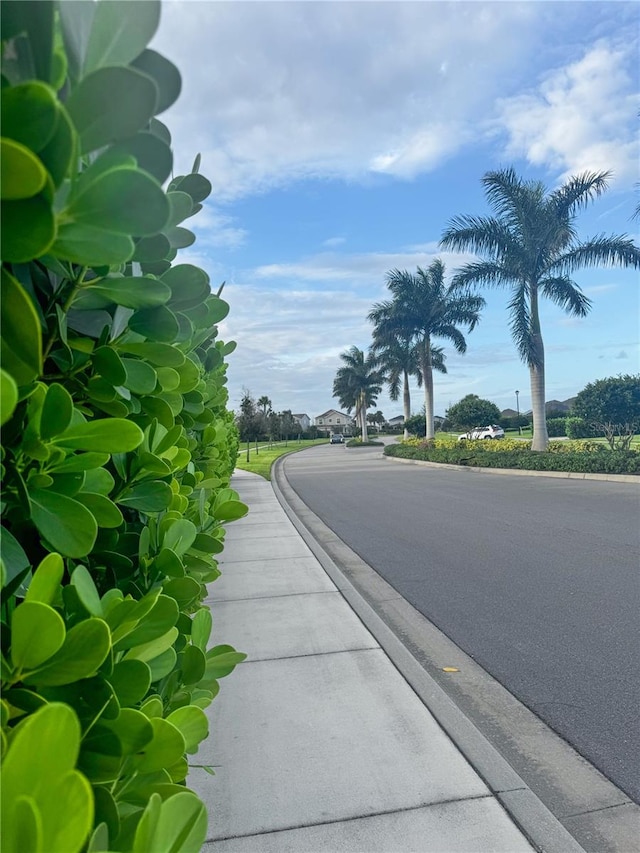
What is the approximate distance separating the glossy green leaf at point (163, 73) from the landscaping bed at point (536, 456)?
1740 cm

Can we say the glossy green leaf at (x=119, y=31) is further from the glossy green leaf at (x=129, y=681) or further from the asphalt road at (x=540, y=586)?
the asphalt road at (x=540, y=586)

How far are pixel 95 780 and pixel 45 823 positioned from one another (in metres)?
0.33

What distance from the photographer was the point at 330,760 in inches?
115

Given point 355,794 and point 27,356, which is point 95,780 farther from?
point 355,794

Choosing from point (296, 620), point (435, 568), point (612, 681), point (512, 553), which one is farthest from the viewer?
point (512, 553)

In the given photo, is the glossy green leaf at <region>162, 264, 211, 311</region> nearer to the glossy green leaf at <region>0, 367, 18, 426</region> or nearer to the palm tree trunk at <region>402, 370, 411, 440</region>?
the glossy green leaf at <region>0, 367, 18, 426</region>

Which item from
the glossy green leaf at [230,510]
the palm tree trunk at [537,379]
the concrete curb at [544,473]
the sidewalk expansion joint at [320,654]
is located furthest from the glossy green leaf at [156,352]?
the palm tree trunk at [537,379]

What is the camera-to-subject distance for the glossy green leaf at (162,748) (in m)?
0.90

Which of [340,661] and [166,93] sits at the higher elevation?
[166,93]

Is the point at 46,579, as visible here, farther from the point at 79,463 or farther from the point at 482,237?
the point at 482,237

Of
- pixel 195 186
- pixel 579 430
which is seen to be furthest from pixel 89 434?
pixel 579 430

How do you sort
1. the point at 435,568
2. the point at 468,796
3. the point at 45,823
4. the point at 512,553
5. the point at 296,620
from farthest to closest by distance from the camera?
the point at 512,553, the point at 435,568, the point at 296,620, the point at 468,796, the point at 45,823

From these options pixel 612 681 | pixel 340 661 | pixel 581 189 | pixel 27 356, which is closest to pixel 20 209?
pixel 27 356

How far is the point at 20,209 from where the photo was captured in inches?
24.0
